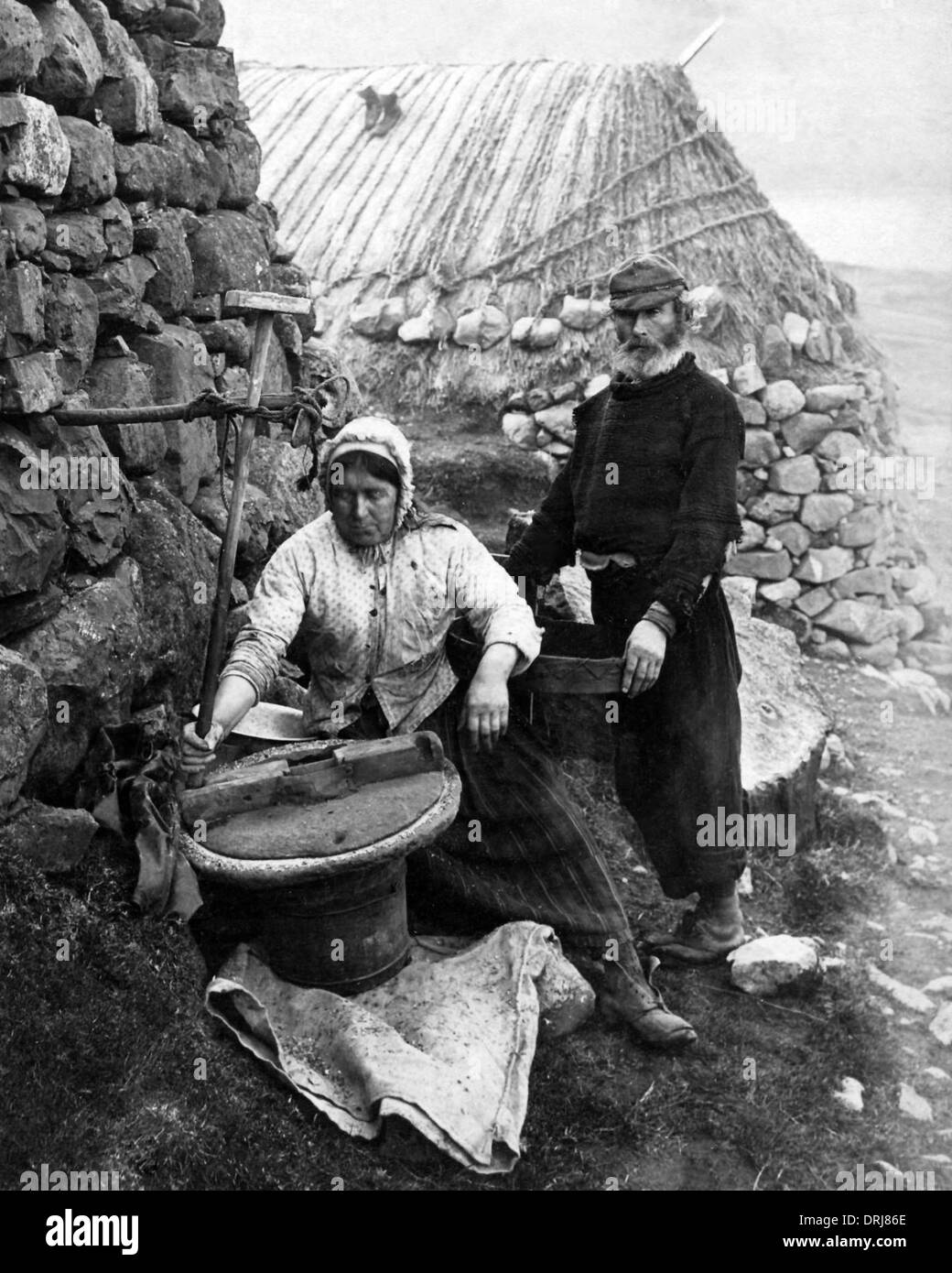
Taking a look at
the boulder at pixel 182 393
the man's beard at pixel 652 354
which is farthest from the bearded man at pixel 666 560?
the boulder at pixel 182 393

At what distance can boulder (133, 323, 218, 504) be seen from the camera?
487cm

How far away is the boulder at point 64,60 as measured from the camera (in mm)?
4180

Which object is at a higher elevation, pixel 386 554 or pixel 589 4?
pixel 589 4

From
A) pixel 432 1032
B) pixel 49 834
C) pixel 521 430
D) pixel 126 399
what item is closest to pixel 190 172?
pixel 126 399

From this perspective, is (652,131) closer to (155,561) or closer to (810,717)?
(810,717)

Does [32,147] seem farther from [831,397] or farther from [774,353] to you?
[831,397]

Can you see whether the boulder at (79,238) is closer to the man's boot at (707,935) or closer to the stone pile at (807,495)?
the man's boot at (707,935)

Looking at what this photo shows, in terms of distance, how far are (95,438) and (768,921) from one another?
333 cm

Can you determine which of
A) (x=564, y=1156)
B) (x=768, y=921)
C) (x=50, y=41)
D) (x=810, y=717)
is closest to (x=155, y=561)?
(x=50, y=41)

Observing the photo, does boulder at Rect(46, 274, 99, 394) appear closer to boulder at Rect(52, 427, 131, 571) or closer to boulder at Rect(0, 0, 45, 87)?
boulder at Rect(52, 427, 131, 571)

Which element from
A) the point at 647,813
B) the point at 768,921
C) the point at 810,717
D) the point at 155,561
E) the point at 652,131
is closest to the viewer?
the point at 155,561

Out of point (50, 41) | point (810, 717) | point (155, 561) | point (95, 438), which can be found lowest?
point (810, 717)

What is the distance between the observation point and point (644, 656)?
14.3 ft
